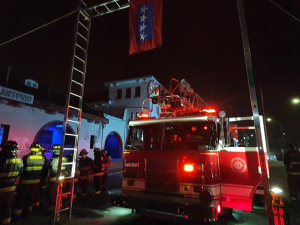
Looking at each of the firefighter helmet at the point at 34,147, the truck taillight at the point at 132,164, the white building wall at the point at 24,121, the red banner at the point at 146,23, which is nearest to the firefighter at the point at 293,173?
the truck taillight at the point at 132,164

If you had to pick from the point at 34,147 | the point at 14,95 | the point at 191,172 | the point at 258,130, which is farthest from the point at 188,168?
the point at 14,95

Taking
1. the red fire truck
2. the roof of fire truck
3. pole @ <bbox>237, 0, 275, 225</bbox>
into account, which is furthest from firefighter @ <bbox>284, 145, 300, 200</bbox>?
pole @ <bbox>237, 0, 275, 225</bbox>

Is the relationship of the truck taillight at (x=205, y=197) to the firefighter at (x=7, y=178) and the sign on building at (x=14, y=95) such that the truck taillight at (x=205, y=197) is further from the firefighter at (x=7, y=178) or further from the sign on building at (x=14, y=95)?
the sign on building at (x=14, y=95)

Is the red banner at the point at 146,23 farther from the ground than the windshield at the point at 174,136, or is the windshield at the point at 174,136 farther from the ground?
the red banner at the point at 146,23

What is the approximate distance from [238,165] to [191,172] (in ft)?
3.42

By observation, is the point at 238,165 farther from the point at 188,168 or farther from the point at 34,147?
the point at 34,147

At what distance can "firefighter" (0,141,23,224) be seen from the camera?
4.32 metres

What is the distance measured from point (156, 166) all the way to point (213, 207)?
1.45 m

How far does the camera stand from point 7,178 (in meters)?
4.39

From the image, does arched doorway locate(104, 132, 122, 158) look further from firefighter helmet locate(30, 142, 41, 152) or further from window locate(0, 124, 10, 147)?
firefighter helmet locate(30, 142, 41, 152)

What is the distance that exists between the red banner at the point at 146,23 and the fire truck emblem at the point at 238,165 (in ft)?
11.9

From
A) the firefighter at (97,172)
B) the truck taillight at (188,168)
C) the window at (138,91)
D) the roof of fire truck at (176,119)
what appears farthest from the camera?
the window at (138,91)

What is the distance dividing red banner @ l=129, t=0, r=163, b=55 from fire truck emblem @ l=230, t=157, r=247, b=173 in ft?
11.9

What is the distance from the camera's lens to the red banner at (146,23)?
5559 mm
